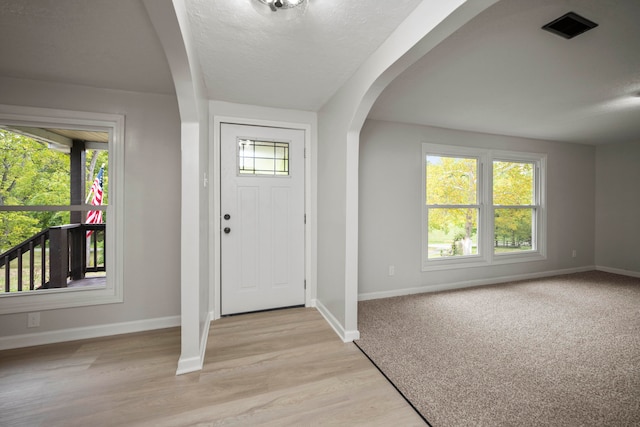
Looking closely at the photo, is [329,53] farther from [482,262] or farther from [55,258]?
[482,262]

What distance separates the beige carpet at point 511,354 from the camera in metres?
1.50

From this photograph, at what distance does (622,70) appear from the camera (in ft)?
6.88

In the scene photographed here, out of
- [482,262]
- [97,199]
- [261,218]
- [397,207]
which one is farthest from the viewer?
[482,262]

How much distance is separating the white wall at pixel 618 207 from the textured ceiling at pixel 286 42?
555 cm

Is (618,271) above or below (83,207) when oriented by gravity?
below

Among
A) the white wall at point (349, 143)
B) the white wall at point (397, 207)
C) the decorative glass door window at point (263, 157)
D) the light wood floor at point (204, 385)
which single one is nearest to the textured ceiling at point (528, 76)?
the white wall at point (397, 207)

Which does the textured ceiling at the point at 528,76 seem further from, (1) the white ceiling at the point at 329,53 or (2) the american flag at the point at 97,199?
(2) the american flag at the point at 97,199

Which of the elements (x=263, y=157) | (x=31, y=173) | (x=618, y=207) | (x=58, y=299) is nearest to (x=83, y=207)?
(x=31, y=173)

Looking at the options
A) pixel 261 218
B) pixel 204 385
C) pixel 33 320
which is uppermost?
pixel 261 218

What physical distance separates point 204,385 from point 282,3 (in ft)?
7.98

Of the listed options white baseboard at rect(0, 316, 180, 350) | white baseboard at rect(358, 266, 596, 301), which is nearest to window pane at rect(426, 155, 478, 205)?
white baseboard at rect(358, 266, 596, 301)

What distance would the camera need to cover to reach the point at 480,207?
3896mm

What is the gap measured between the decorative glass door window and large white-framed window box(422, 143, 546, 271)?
199 cm

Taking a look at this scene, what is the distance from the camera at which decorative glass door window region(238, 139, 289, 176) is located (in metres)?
2.81
